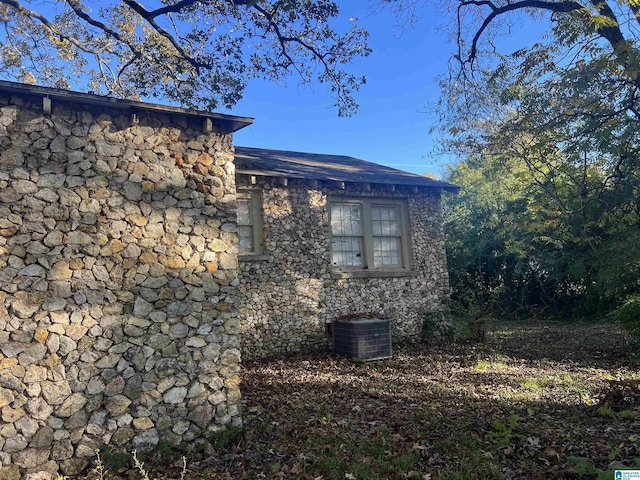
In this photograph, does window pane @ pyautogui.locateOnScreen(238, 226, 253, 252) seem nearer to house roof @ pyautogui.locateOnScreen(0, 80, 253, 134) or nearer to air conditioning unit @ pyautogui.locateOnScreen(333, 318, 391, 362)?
air conditioning unit @ pyautogui.locateOnScreen(333, 318, 391, 362)

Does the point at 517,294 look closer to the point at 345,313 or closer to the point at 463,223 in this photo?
the point at 463,223

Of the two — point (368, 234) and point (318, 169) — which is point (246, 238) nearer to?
point (318, 169)

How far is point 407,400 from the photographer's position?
19.9 ft

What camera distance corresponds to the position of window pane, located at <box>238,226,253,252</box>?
892 centimetres

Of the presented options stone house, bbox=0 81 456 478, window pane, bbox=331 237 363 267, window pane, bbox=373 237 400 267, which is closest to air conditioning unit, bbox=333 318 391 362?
window pane, bbox=331 237 363 267

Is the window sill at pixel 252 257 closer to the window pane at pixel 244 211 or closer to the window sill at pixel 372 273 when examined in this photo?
the window pane at pixel 244 211

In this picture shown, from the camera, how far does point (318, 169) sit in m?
10.4

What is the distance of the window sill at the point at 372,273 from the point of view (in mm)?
9781

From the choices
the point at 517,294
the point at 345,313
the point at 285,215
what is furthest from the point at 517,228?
the point at 285,215

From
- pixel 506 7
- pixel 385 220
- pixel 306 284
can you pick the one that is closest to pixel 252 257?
pixel 306 284

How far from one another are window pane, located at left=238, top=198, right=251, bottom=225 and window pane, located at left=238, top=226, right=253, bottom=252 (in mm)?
121

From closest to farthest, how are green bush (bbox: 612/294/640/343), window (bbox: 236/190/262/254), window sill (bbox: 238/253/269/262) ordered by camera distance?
green bush (bbox: 612/294/640/343)
window sill (bbox: 238/253/269/262)
window (bbox: 236/190/262/254)

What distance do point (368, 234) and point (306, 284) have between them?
77.4 inches

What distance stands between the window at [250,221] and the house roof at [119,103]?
3692 mm
